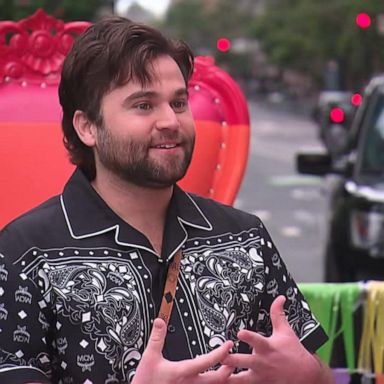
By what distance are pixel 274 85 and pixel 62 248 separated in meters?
70.2

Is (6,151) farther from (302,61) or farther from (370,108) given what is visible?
(302,61)

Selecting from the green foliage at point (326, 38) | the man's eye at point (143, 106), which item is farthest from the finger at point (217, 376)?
the green foliage at point (326, 38)

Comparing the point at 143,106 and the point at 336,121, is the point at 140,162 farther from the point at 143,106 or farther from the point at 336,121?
the point at 336,121

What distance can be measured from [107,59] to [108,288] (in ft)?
1.58

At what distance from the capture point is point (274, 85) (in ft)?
235

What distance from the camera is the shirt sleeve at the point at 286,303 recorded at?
2.25 m

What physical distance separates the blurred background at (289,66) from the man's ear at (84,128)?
2.86 feet

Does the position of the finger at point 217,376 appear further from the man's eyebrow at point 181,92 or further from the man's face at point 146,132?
the man's eyebrow at point 181,92

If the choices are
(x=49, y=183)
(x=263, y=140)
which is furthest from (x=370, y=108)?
(x=263, y=140)

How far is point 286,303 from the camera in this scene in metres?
2.29

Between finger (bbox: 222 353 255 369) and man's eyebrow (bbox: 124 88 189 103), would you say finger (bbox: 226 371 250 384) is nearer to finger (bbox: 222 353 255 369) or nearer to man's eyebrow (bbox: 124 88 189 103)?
finger (bbox: 222 353 255 369)

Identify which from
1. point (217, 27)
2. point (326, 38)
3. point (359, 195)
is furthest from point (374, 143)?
point (217, 27)

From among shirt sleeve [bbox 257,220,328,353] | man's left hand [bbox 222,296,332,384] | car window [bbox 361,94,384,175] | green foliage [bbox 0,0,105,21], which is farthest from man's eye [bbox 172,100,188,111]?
green foliage [bbox 0,0,105,21]

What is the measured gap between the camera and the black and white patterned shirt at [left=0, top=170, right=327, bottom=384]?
1999mm
